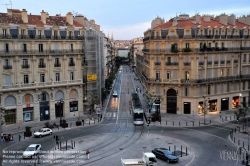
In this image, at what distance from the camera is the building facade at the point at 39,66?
54.7 metres

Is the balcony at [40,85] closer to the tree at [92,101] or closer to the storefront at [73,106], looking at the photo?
the tree at [92,101]

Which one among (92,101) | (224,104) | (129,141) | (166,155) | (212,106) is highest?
(92,101)

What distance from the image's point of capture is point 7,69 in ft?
179

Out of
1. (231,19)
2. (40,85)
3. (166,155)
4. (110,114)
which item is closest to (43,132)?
(40,85)

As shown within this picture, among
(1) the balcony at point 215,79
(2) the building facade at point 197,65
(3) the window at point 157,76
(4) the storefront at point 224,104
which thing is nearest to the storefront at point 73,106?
(2) the building facade at point 197,65

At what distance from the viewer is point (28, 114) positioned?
57312 mm

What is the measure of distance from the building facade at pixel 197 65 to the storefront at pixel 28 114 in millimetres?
24013

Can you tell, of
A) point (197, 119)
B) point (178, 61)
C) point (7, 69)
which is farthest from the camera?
point (178, 61)

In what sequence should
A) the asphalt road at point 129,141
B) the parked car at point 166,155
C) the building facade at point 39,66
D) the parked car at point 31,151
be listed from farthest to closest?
1. the building facade at point 39,66
2. the parked car at point 31,151
3. the asphalt road at point 129,141
4. the parked car at point 166,155

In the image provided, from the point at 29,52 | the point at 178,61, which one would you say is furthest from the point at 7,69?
the point at 178,61

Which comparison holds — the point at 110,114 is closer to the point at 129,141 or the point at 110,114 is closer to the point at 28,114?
the point at 28,114

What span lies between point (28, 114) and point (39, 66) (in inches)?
352

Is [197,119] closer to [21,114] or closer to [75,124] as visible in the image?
[75,124]

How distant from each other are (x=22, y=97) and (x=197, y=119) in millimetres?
31866
